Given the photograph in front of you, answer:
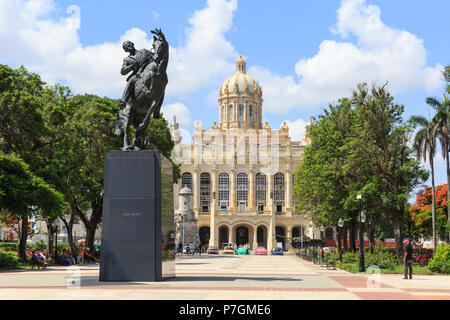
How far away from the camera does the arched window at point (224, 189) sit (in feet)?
380

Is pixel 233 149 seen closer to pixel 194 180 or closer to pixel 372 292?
pixel 194 180

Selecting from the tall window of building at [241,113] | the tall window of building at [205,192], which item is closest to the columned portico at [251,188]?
the tall window of building at [205,192]

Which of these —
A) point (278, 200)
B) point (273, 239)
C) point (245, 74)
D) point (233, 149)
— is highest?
point (245, 74)

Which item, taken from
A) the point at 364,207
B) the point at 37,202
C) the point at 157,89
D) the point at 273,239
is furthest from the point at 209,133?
the point at 157,89

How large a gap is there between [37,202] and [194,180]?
284 ft

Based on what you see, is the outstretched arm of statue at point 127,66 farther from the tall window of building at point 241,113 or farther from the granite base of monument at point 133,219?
the tall window of building at point 241,113

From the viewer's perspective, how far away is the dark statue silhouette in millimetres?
17391

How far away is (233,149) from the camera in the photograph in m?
115

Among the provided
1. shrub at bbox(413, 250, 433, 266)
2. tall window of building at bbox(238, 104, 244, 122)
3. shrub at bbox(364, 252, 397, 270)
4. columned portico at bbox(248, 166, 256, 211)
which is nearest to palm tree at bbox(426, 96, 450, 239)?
shrub at bbox(413, 250, 433, 266)

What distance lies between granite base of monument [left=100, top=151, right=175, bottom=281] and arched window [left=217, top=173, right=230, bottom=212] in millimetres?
99232

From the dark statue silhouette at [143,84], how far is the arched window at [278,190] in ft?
326

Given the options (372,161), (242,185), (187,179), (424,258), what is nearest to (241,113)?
(242,185)

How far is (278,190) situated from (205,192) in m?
15.6

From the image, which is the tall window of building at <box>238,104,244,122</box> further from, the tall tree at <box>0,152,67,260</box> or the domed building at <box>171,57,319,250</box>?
the tall tree at <box>0,152,67,260</box>
